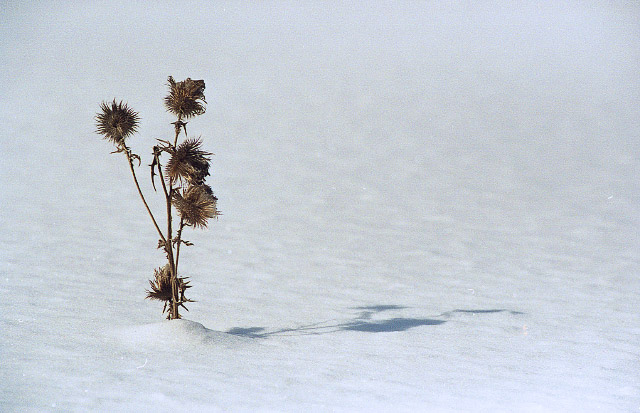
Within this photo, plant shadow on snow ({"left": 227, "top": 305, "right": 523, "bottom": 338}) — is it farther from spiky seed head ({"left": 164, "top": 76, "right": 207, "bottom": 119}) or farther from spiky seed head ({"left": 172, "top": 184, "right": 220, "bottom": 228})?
spiky seed head ({"left": 164, "top": 76, "right": 207, "bottom": 119})

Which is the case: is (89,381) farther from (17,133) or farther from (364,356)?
(17,133)

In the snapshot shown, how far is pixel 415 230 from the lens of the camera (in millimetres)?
14281

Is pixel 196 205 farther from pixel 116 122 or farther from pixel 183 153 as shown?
pixel 116 122

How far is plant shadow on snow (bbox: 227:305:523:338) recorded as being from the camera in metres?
8.24

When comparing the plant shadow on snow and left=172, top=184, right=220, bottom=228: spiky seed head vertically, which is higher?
left=172, top=184, right=220, bottom=228: spiky seed head

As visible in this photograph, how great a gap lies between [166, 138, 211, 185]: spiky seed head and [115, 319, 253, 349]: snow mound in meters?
1.54

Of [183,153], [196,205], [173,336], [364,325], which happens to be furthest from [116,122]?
[364,325]

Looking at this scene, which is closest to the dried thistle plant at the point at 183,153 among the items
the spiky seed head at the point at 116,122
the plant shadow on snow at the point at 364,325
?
the spiky seed head at the point at 116,122

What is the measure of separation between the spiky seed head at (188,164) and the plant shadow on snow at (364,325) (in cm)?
199

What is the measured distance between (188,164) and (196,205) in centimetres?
43

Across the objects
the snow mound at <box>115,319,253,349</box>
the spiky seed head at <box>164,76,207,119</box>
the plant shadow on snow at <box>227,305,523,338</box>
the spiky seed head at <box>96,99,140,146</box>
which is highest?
the spiky seed head at <box>164,76,207,119</box>

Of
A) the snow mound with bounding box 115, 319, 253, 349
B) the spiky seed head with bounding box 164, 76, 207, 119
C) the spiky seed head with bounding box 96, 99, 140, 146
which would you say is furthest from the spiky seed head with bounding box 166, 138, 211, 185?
the snow mound with bounding box 115, 319, 253, 349

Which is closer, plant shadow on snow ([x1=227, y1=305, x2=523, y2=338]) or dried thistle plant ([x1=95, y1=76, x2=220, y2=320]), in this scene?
dried thistle plant ([x1=95, y1=76, x2=220, y2=320])

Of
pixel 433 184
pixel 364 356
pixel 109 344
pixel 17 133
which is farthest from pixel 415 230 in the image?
pixel 17 133
